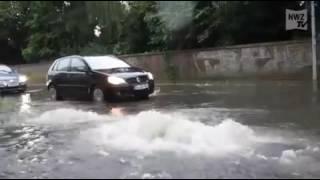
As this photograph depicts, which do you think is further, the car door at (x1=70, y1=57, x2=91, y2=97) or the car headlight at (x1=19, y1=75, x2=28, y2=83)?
the car headlight at (x1=19, y1=75, x2=28, y2=83)

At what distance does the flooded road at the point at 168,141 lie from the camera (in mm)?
8188

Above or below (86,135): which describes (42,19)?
above

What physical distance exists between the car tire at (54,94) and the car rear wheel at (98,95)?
2.14 metres

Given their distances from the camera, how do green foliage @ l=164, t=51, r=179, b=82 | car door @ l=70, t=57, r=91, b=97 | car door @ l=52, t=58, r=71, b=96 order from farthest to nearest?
green foliage @ l=164, t=51, r=179, b=82
car door @ l=52, t=58, r=71, b=96
car door @ l=70, t=57, r=91, b=97

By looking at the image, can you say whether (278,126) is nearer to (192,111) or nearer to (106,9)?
(192,111)

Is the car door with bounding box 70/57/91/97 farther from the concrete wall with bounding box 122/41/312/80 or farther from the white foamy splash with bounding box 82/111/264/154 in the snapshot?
the white foamy splash with bounding box 82/111/264/154

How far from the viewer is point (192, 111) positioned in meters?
15.1

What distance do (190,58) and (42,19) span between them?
18299 millimetres

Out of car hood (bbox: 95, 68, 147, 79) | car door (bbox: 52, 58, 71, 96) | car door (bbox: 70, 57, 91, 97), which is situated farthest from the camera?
car door (bbox: 52, 58, 71, 96)

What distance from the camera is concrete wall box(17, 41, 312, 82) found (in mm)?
22500

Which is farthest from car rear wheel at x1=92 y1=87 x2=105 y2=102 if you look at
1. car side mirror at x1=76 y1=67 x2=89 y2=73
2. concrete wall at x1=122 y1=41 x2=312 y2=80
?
concrete wall at x1=122 y1=41 x2=312 y2=80

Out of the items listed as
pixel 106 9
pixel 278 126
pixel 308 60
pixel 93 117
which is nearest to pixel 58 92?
pixel 93 117

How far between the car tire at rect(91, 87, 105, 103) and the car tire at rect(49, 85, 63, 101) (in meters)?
2.12

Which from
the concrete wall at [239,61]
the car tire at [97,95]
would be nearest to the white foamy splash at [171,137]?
the car tire at [97,95]
